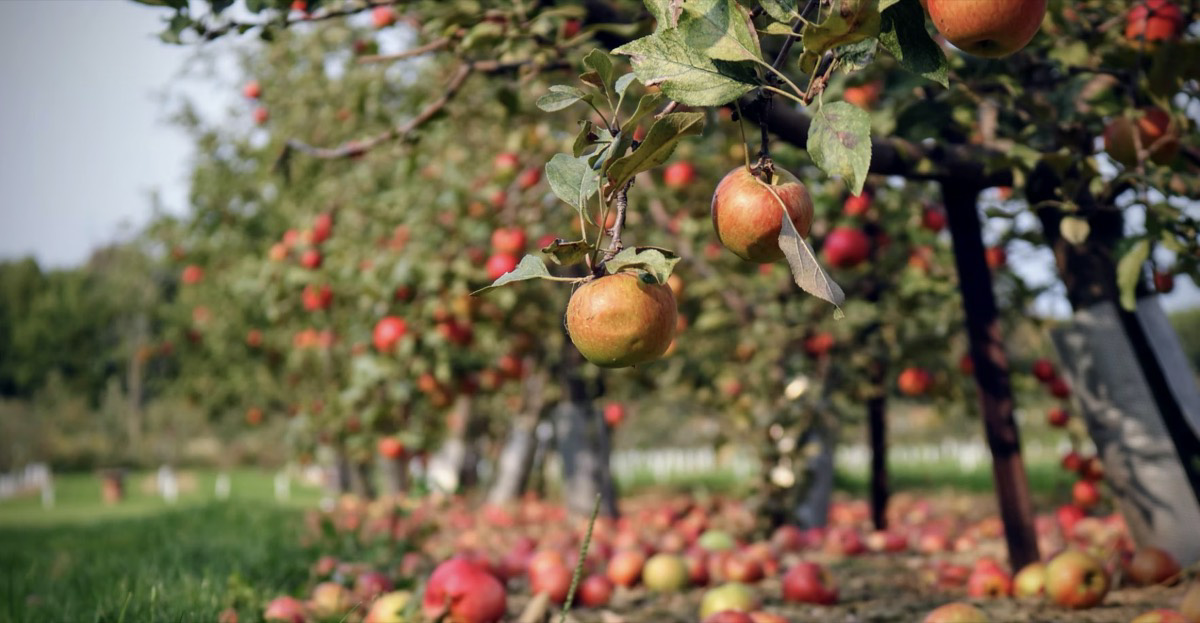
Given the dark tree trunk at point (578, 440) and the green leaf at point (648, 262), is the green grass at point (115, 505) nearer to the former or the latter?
the dark tree trunk at point (578, 440)

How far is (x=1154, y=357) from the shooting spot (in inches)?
110

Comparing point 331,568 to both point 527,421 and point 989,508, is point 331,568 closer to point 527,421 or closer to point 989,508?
point 527,421

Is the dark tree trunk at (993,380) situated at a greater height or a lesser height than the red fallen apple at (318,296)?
greater

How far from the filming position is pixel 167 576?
116 inches

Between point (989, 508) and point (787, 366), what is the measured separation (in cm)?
438

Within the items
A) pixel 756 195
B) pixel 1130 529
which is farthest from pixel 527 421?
pixel 756 195

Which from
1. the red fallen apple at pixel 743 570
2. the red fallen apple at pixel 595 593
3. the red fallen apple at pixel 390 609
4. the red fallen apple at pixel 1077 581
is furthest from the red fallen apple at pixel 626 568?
the red fallen apple at pixel 1077 581

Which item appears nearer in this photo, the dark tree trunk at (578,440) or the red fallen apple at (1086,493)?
the red fallen apple at (1086,493)

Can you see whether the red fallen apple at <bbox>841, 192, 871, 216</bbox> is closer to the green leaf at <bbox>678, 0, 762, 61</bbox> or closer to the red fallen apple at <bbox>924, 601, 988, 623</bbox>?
the red fallen apple at <bbox>924, 601, 988, 623</bbox>

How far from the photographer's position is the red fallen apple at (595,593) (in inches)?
121

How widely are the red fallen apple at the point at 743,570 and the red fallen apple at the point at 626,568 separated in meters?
0.34

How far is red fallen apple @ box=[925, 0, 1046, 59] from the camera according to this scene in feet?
3.57

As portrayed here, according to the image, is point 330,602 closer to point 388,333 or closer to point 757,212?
point 388,333

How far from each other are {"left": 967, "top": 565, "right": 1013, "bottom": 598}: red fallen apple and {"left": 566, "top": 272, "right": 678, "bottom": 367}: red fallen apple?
6.90ft
